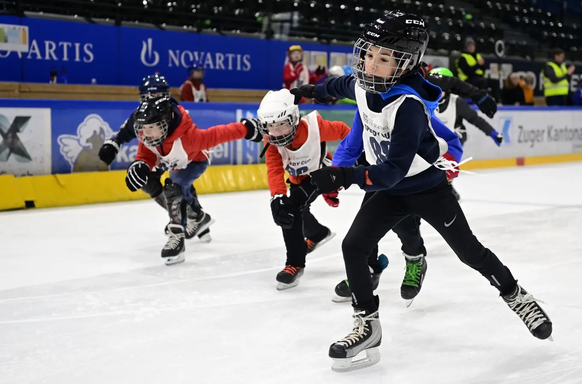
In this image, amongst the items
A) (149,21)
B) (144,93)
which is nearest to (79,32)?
(149,21)

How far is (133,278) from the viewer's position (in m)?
4.57

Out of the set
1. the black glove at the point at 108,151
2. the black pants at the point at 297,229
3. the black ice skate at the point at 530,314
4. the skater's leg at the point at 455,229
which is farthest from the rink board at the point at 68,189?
the black ice skate at the point at 530,314

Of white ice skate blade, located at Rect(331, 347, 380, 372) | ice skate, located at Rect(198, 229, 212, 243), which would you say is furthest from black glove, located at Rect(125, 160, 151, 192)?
white ice skate blade, located at Rect(331, 347, 380, 372)

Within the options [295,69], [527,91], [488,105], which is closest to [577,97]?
[527,91]

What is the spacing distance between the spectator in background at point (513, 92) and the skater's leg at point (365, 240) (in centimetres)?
1249

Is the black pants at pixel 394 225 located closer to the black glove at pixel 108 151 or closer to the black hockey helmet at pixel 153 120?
the black hockey helmet at pixel 153 120

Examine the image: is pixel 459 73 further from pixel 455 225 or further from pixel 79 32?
pixel 455 225

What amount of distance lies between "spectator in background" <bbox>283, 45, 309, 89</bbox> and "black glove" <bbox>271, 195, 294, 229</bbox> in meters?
7.58

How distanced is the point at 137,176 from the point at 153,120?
0.43 meters

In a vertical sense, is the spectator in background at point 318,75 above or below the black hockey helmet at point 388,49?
below

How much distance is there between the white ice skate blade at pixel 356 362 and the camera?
113 inches

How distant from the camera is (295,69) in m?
11.5

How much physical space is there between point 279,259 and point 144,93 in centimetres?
169

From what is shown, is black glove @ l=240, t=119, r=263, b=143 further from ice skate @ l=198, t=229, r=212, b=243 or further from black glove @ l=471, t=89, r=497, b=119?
black glove @ l=471, t=89, r=497, b=119
